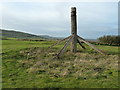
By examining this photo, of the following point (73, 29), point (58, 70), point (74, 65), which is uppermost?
point (73, 29)

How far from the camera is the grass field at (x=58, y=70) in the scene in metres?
10.3

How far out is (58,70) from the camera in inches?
507

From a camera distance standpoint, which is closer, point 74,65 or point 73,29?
point 74,65

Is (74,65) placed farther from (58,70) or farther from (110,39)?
(110,39)

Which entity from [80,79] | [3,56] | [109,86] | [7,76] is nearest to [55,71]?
[80,79]

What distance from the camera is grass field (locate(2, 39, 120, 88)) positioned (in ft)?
33.7

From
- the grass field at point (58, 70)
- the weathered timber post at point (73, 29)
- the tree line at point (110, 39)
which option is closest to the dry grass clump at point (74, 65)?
the grass field at point (58, 70)

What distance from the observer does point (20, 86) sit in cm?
994

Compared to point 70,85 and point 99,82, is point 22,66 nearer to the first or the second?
point 70,85

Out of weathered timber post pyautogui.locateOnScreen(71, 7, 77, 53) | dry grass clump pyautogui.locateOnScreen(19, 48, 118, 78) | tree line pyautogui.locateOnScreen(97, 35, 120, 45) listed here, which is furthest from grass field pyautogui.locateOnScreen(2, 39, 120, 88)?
tree line pyautogui.locateOnScreen(97, 35, 120, 45)

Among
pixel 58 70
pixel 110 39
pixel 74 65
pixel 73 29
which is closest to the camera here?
pixel 58 70

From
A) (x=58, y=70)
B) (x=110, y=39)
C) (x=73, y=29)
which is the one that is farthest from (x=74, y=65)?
(x=110, y=39)

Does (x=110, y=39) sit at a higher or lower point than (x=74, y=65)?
higher

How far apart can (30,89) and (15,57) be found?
25.0ft
